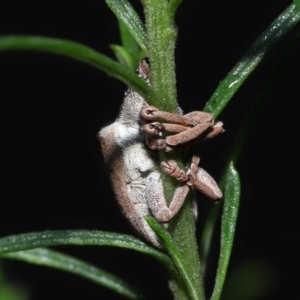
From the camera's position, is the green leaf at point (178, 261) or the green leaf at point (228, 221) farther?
the green leaf at point (228, 221)

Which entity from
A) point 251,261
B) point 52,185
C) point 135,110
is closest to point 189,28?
point 52,185

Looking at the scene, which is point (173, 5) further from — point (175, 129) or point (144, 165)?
point (144, 165)

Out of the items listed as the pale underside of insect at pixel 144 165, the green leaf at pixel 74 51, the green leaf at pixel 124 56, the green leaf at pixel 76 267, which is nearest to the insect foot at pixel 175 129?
the pale underside of insect at pixel 144 165

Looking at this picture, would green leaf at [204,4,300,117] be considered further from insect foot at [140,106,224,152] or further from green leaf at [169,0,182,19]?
green leaf at [169,0,182,19]

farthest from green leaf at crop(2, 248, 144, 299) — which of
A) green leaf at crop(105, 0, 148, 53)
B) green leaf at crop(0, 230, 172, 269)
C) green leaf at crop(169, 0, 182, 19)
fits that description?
green leaf at crop(169, 0, 182, 19)

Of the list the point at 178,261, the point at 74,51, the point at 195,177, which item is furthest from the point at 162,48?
the point at 178,261

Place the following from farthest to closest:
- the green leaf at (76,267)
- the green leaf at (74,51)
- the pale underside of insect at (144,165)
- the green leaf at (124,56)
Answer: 1. the green leaf at (76,267)
2. the green leaf at (124,56)
3. the pale underside of insect at (144,165)
4. the green leaf at (74,51)

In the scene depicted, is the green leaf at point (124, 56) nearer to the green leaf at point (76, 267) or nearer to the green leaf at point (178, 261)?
the green leaf at point (178, 261)
